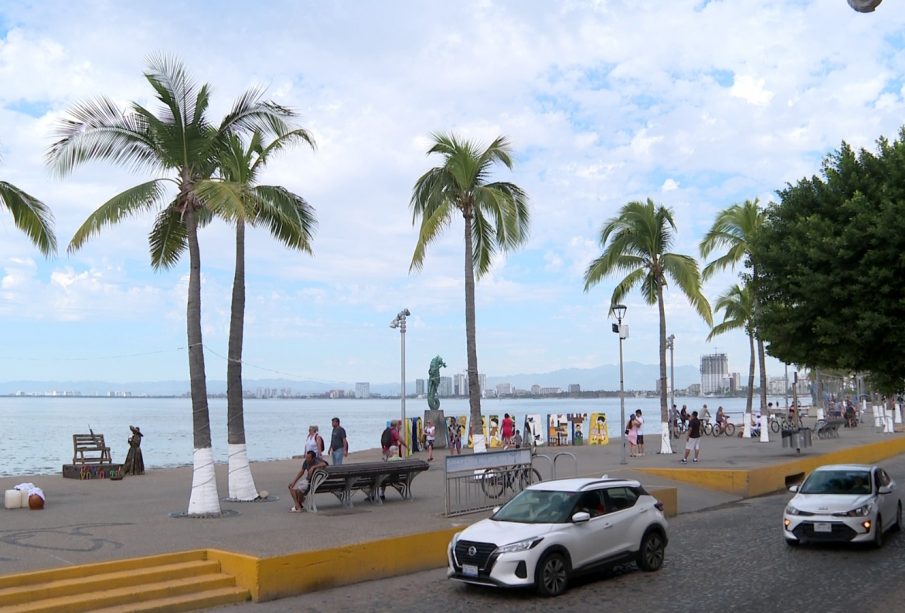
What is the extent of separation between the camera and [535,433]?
3872 cm

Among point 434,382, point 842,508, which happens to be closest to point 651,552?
point 842,508

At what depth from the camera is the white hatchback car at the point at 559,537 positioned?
36.1ft

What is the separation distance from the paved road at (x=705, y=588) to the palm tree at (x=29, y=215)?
11032 millimetres

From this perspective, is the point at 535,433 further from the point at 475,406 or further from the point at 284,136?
the point at 284,136

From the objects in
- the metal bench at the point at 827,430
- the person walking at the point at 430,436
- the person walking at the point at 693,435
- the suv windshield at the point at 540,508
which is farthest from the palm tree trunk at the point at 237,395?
the metal bench at the point at 827,430

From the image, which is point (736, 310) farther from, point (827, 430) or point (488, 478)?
point (488, 478)

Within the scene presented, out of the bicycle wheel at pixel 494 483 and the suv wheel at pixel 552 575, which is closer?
the suv wheel at pixel 552 575

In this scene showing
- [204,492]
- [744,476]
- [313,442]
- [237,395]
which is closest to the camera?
[204,492]

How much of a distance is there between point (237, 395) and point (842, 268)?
12.6 metres

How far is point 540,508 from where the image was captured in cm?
1216

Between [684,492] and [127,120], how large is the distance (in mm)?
15380

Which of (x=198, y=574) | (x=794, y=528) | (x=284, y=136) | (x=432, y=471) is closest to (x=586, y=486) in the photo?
(x=794, y=528)

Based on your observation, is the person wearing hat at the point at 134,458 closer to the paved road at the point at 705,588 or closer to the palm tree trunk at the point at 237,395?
the palm tree trunk at the point at 237,395

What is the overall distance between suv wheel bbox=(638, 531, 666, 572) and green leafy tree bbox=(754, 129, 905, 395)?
481 cm
